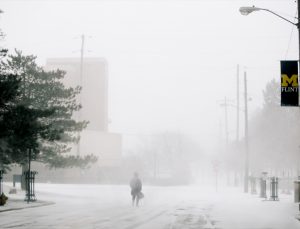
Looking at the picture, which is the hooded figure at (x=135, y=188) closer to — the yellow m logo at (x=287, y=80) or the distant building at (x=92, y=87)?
the yellow m logo at (x=287, y=80)

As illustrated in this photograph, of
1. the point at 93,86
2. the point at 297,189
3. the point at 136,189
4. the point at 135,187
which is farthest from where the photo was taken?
the point at 93,86

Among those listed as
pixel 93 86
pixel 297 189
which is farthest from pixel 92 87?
pixel 297 189

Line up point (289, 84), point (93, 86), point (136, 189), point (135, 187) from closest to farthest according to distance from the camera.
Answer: point (289, 84) < point (136, 189) < point (135, 187) < point (93, 86)

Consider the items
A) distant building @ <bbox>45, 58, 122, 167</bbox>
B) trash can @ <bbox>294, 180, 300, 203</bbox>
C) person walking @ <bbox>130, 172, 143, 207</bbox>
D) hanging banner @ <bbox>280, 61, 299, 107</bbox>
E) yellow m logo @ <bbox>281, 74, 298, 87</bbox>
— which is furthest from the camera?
distant building @ <bbox>45, 58, 122, 167</bbox>

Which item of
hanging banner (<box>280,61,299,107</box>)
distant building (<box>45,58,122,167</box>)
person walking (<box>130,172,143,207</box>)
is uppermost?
distant building (<box>45,58,122,167</box>)

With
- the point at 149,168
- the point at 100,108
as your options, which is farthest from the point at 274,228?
the point at 149,168

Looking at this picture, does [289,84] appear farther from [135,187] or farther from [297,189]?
[135,187]

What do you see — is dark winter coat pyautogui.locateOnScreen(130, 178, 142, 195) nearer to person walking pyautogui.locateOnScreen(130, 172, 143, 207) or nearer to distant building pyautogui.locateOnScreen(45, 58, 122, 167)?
person walking pyautogui.locateOnScreen(130, 172, 143, 207)

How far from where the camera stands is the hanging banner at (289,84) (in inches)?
834

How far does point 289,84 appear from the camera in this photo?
21344 millimetres

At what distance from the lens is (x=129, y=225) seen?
60.6 feet

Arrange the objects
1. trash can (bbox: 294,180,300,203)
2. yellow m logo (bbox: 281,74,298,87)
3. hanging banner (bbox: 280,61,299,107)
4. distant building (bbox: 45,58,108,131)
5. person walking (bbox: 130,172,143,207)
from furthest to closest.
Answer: distant building (bbox: 45,58,108,131), person walking (bbox: 130,172,143,207), trash can (bbox: 294,180,300,203), yellow m logo (bbox: 281,74,298,87), hanging banner (bbox: 280,61,299,107)

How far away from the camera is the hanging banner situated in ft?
69.5

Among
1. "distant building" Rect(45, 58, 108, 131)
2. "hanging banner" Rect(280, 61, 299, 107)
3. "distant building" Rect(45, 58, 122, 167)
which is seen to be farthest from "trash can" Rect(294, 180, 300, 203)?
"distant building" Rect(45, 58, 108, 131)
